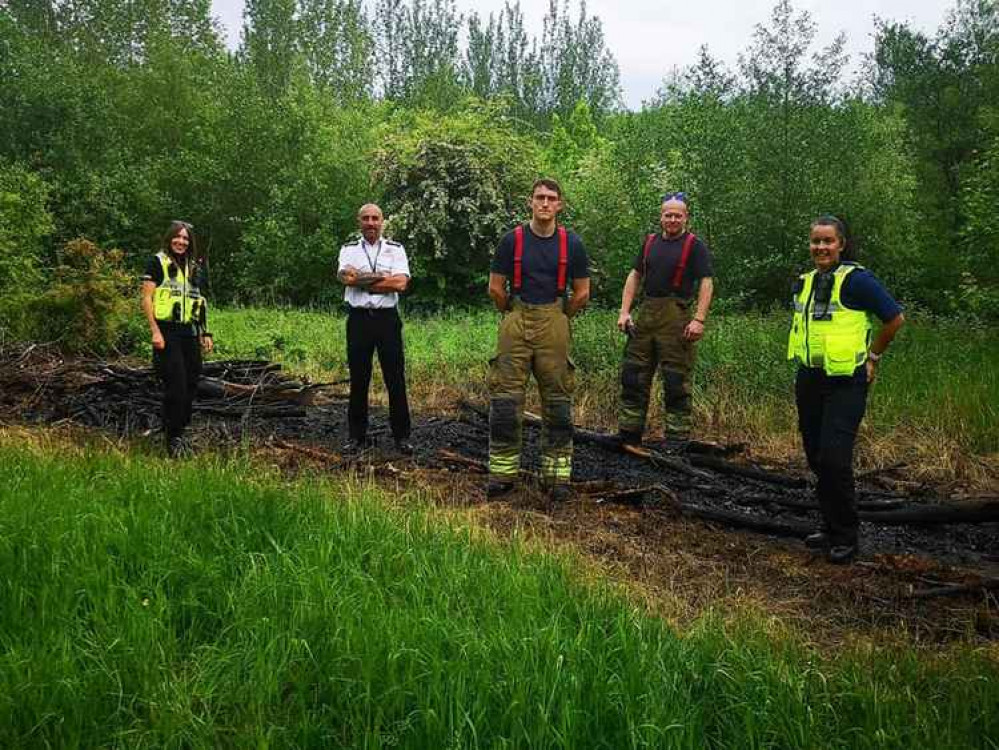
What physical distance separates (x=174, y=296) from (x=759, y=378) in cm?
640

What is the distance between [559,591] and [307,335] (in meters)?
12.2

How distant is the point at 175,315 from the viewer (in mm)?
6344

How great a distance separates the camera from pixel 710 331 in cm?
1179

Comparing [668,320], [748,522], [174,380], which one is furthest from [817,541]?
[174,380]

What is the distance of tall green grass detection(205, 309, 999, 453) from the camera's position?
7777 millimetres

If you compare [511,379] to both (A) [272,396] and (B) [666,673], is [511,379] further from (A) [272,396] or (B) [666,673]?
(A) [272,396]

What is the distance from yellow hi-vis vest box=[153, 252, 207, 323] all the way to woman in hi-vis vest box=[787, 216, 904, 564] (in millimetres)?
4701

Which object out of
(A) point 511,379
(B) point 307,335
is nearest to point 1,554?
(A) point 511,379

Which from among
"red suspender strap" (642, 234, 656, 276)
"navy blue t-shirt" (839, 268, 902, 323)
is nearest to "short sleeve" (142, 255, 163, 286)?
"red suspender strap" (642, 234, 656, 276)

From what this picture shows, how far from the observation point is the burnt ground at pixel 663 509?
3965 mm

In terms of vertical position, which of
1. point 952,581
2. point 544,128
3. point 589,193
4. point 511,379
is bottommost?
point 952,581

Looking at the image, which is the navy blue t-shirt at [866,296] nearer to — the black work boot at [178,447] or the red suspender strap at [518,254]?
the red suspender strap at [518,254]

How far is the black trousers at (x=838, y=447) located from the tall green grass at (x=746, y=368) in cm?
320

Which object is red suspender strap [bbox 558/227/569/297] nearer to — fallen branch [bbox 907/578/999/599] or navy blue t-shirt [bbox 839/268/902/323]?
navy blue t-shirt [bbox 839/268/902/323]
